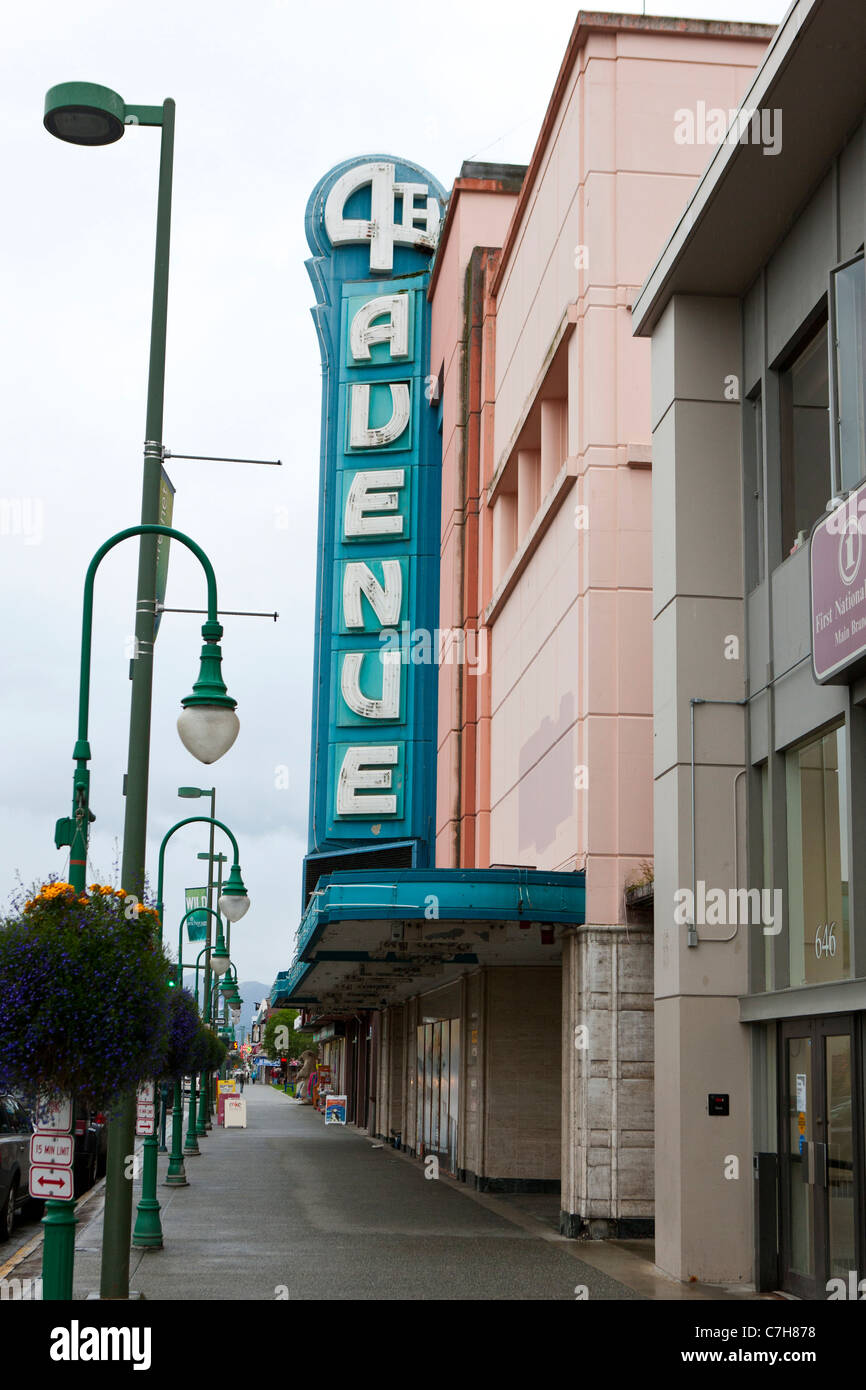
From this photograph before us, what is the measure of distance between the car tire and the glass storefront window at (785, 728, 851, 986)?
938 centimetres

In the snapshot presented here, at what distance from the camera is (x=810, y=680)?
48.4 feet

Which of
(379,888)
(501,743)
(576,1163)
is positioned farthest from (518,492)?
(576,1163)

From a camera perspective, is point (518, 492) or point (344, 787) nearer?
point (518, 492)

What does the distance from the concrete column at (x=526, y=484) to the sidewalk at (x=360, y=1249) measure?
10739 millimetres

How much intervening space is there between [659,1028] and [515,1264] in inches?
112

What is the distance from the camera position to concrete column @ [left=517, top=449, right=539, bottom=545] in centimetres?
2633

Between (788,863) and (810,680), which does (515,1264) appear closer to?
(788,863)

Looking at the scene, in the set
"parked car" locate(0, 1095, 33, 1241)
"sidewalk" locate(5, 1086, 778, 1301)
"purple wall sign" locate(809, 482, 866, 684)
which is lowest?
"sidewalk" locate(5, 1086, 778, 1301)

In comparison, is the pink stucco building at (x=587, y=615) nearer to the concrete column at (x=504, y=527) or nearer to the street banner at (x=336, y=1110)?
the concrete column at (x=504, y=527)

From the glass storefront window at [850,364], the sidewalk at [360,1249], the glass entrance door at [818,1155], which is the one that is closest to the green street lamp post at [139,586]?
the sidewalk at [360,1249]

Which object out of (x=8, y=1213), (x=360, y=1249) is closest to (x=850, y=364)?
(x=360, y=1249)

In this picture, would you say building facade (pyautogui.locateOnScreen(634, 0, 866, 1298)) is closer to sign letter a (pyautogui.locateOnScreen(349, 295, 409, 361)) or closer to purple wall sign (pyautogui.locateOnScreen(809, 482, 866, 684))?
purple wall sign (pyautogui.locateOnScreen(809, 482, 866, 684))

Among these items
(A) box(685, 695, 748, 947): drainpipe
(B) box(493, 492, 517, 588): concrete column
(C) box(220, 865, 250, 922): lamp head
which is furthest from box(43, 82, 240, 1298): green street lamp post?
(B) box(493, 492, 517, 588): concrete column
